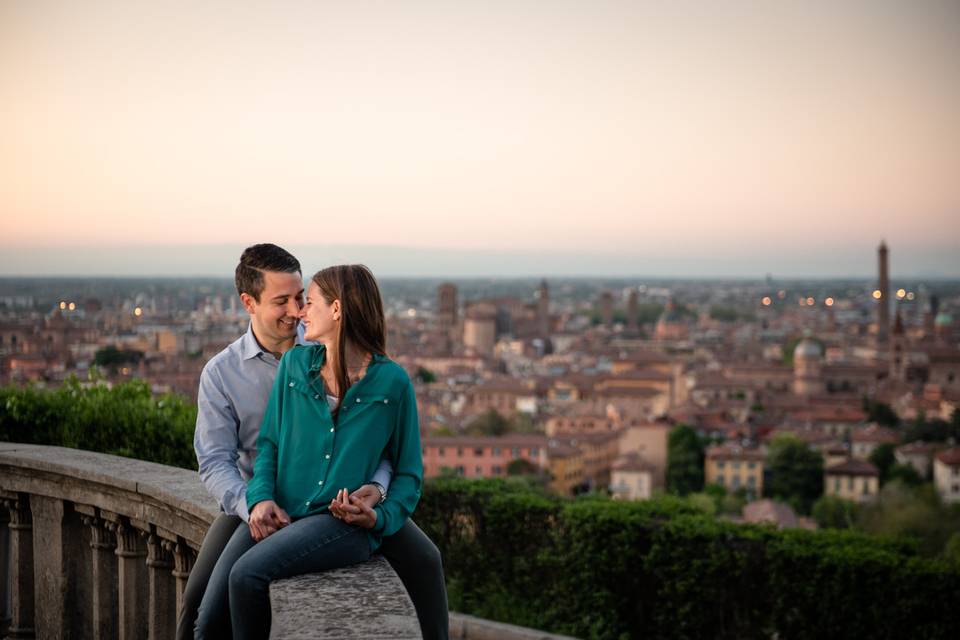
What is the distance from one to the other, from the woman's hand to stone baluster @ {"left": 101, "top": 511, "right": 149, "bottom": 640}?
829 mm

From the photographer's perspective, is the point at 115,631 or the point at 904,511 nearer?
the point at 115,631

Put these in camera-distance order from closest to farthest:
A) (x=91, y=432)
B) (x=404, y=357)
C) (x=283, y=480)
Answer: (x=283, y=480) < (x=91, y=432) < (x=404, y=357)

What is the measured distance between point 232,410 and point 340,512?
0.45 meters

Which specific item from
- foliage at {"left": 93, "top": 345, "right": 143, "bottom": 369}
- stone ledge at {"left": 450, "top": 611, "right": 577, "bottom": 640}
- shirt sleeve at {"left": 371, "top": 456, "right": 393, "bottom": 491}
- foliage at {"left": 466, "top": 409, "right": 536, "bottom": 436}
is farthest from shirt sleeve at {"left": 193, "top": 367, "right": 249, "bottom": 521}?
foliage at {"left": 466, "top": 409, "right": 536, "bottom": 436}

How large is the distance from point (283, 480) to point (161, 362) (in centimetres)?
1717

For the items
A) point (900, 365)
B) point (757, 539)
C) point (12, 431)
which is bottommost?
point (900, 365)

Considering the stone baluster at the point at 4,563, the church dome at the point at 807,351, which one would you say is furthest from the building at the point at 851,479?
the stone baluster at the point at 4,563

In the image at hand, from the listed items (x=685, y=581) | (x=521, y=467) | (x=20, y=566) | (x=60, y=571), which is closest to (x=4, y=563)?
(x=20, y=566)

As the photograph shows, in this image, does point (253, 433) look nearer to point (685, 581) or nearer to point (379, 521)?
point (379, 521)

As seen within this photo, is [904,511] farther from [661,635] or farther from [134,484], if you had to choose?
[134,484]

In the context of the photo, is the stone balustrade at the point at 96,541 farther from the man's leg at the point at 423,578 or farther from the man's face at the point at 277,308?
the man's leg at the point at 423,578

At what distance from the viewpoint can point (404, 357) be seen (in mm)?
74750

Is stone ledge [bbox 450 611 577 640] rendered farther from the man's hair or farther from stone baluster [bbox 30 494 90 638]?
the man's hair

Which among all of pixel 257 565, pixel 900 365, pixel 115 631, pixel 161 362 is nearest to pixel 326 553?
pixel 257 565
